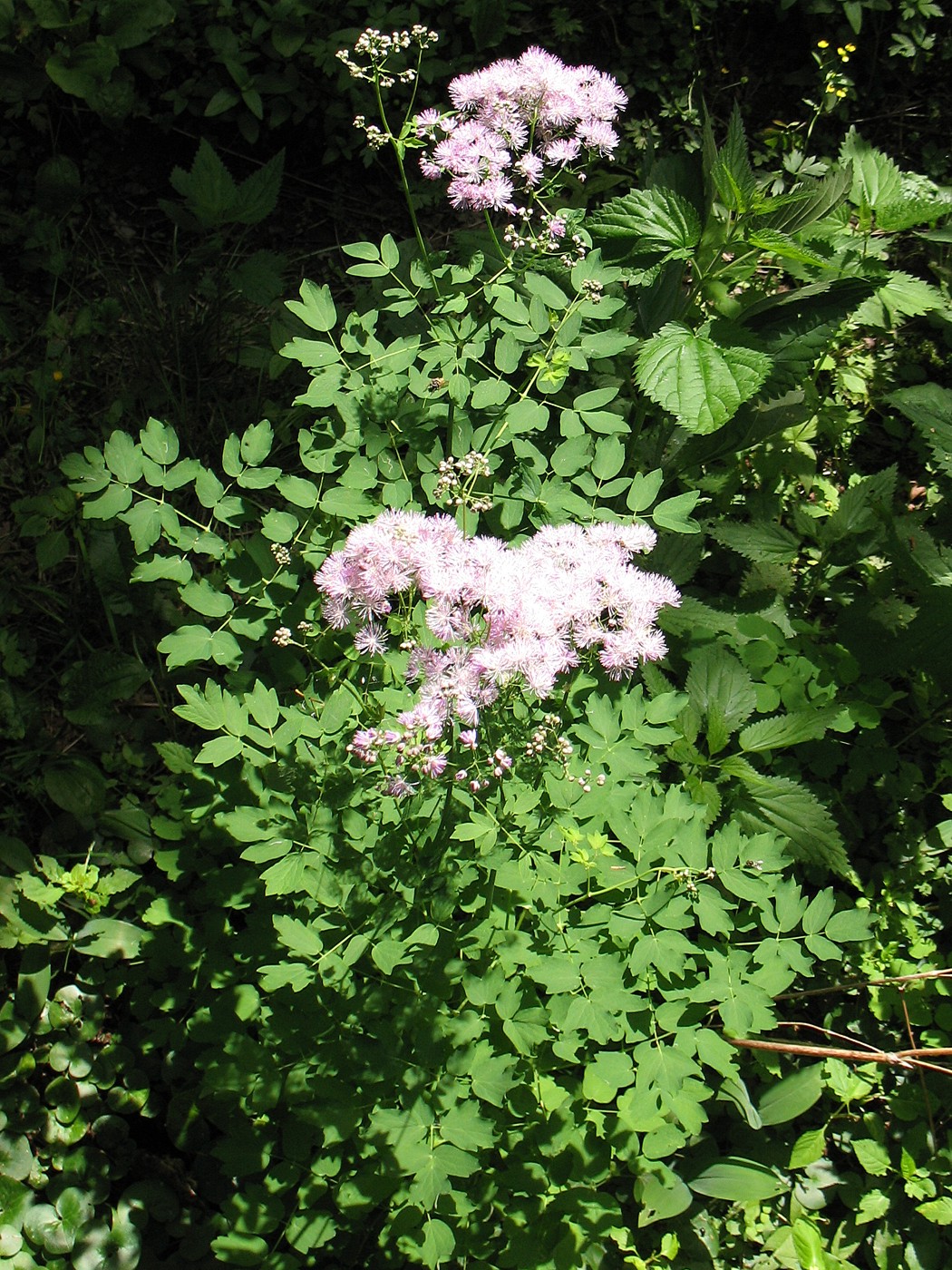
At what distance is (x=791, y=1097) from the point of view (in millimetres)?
2248

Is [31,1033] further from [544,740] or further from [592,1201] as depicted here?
[544,740]

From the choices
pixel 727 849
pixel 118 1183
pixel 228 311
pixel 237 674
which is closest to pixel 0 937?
pixel 118 1183

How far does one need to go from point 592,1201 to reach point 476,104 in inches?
82.6

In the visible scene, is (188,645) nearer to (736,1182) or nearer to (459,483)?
(459,483)

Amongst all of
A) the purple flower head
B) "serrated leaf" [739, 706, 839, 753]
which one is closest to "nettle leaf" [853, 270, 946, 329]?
the purple flower head

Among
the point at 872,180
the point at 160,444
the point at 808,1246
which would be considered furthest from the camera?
the point at 872,180

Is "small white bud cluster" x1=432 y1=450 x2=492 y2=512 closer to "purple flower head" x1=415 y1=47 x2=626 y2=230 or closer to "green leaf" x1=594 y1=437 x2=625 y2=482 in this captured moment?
"green leaf" x1=594 y1=437 x2=625 y2=482

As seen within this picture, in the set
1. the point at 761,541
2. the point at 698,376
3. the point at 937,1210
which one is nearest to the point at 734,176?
the point at 698,376

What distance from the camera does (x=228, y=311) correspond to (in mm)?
3137

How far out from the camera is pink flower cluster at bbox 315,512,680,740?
1539mm

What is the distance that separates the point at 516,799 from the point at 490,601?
40cm

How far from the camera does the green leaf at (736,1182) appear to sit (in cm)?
216

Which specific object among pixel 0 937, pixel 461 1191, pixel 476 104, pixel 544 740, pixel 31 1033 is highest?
pixel 476 104

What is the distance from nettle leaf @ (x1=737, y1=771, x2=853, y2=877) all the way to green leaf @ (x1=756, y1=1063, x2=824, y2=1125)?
1.49 ft
